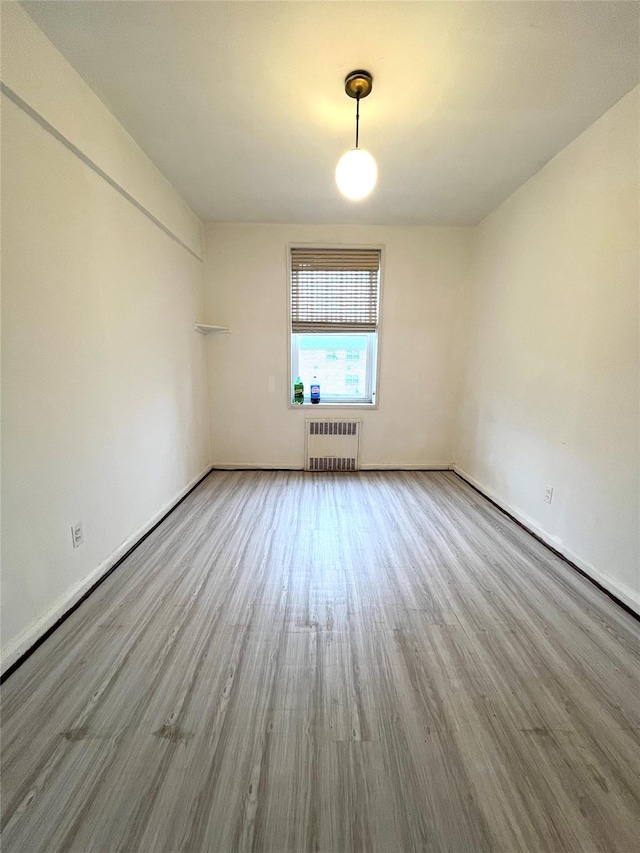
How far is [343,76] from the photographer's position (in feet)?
5.12

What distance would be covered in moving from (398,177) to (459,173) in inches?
17.3

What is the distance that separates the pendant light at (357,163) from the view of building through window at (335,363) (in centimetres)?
188

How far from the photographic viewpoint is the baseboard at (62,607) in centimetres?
128

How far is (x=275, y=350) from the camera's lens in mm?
3488

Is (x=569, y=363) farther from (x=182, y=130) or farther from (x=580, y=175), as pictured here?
(x=182, y=130)

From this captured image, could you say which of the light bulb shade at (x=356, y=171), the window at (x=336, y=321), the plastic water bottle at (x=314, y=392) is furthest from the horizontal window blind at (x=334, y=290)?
the light bulb shade at (x=356, y=171)

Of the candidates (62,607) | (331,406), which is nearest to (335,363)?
(331,406)

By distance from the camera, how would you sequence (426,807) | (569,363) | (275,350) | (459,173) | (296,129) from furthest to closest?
(275,350), (459,173), (569,363), (296,129), (426,807)

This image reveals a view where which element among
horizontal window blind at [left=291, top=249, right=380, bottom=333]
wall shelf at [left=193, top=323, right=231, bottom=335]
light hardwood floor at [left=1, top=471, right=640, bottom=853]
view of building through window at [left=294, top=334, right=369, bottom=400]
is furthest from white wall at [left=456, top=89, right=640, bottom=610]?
wall shelf at [left=193, top=323, right=231, bottom=335]

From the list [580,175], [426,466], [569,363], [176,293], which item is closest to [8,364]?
[176,293]

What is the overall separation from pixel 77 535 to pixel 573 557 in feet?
9.35

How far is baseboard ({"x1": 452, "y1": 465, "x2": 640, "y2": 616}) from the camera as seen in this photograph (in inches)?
64.2

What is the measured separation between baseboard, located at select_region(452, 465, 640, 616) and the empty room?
0.02 metres

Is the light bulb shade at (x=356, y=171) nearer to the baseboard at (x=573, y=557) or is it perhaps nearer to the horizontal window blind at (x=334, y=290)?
the horizontal window blind at (x=334, y=290)
